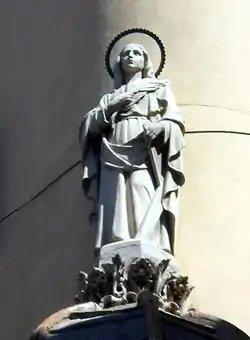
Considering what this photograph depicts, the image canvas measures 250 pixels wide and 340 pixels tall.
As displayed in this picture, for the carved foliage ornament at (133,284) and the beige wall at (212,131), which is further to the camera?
the beige wall at (212,131)

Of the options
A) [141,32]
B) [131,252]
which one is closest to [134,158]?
[131,252]

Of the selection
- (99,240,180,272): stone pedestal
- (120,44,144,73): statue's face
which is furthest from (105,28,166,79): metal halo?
(99,240,180,272): stone pedestal

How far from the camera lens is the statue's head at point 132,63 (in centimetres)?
1078

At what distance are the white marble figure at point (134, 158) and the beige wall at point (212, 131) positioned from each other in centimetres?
63

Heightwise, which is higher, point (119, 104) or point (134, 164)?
point (119, 104)

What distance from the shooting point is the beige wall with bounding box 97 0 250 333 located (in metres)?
10.6

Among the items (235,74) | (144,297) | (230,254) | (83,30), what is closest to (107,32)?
(83,30)

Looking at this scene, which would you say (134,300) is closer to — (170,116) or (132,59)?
(170,116)

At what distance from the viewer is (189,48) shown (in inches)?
456

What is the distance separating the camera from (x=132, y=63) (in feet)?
35.3

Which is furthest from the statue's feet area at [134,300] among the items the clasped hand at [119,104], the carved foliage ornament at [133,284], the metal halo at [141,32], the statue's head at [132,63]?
the metal halo at [141,32]

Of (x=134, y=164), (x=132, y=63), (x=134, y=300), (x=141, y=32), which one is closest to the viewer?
(x=134, y=300)

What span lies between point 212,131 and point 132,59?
847mm

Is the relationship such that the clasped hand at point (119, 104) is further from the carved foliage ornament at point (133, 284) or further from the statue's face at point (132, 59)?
the carved foliage ornament at point (133, 284)
